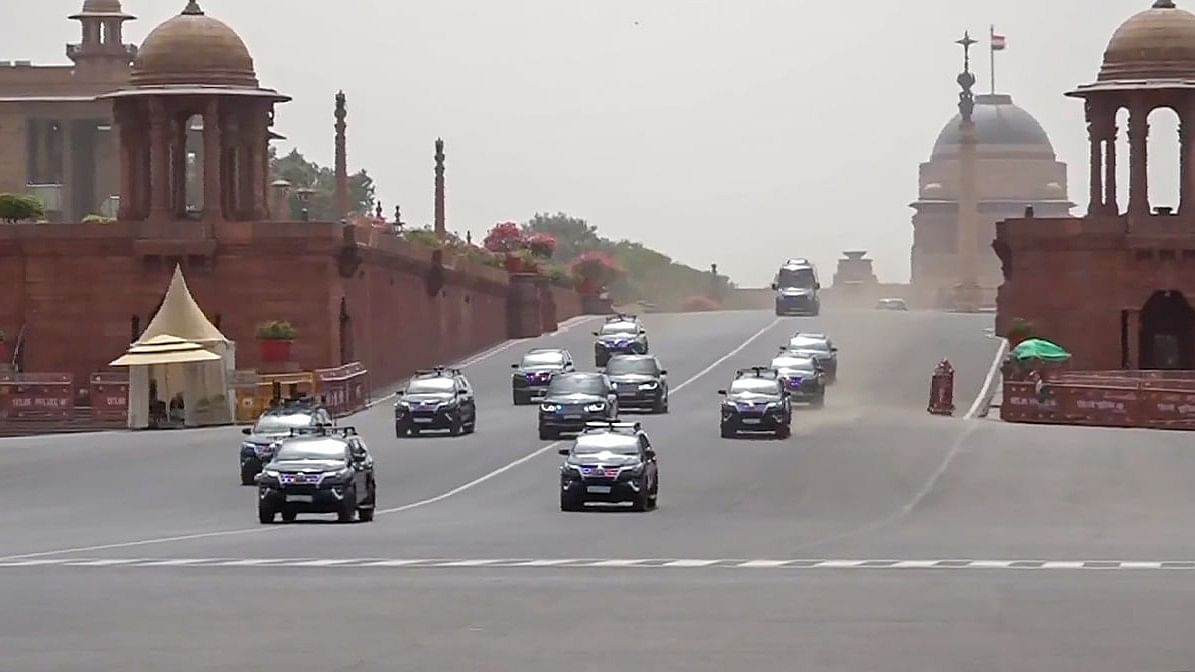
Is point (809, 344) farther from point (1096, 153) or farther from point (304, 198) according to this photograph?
point (304, 198)

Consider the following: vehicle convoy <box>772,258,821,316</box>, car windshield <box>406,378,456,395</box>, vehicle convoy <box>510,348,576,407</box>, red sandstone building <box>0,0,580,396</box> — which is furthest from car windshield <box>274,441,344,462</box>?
vehicle convoy <box>772,258,821,316</box>

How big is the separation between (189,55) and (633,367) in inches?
928

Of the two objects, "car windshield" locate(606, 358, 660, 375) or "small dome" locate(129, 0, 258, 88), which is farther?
"small dome" locate(129, 0, 258, 88)

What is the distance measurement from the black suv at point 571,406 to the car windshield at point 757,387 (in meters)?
3.12

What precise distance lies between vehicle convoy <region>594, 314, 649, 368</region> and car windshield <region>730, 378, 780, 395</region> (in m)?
25.8

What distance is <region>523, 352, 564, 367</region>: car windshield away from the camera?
259ft

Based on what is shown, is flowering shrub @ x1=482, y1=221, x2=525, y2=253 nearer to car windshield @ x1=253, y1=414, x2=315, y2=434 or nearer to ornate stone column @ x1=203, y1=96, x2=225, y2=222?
ornate stone column @ x1=203, y1=96, x2=225, y2=222

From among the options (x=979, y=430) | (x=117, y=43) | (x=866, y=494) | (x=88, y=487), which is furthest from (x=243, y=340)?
(x=117, y=43)

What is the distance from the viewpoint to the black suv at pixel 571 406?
63188 millimetres

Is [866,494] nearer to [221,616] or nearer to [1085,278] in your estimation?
[221,616]

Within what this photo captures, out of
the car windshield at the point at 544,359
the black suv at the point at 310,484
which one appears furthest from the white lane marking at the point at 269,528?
the car windshield at the point at 544,359

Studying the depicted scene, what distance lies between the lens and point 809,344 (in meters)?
85.8

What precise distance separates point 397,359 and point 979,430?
31.0 meters

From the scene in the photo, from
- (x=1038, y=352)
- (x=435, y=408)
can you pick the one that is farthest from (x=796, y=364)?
(x=435, y=408)
